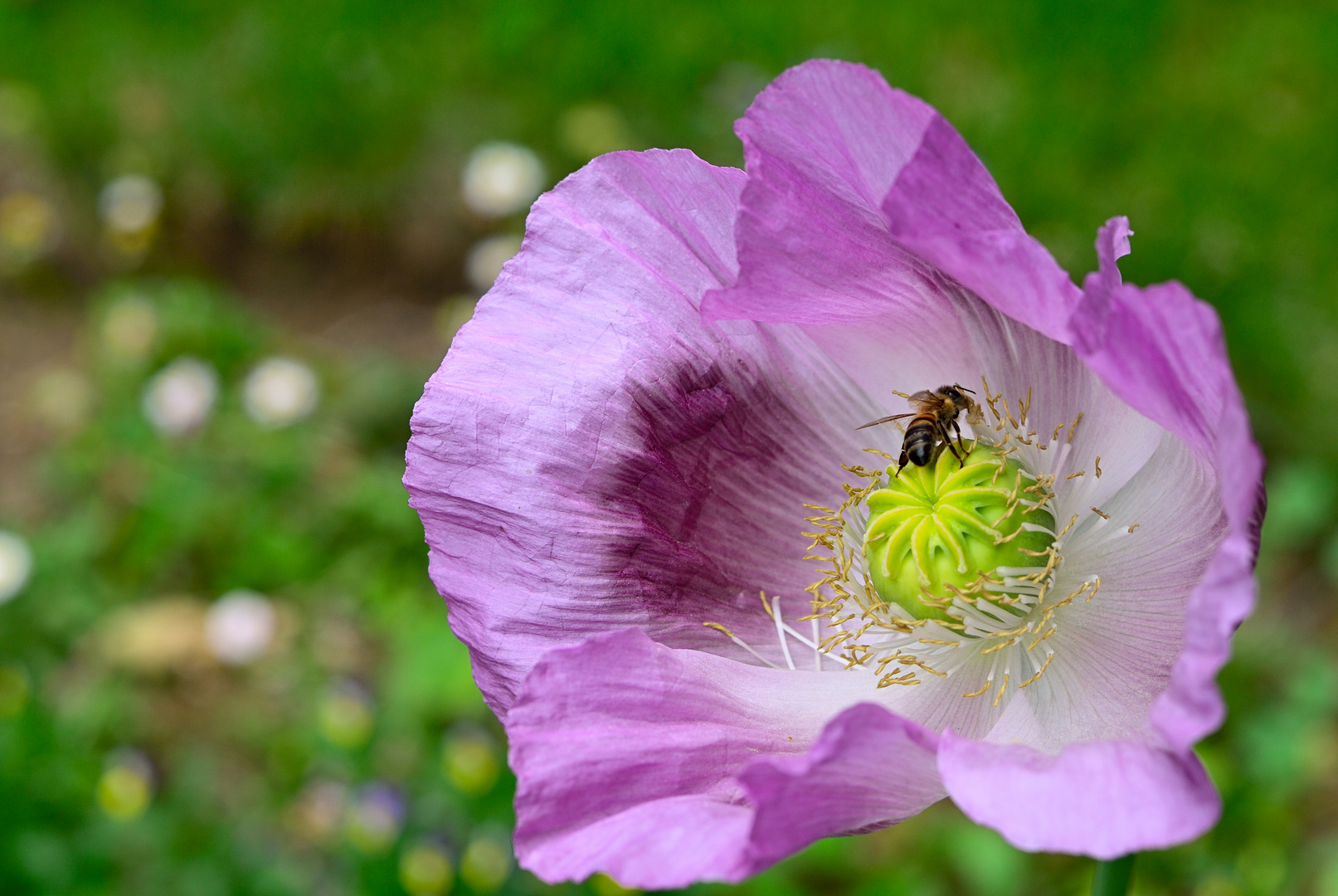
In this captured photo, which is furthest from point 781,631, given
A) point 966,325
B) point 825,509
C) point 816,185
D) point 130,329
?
point 130,329

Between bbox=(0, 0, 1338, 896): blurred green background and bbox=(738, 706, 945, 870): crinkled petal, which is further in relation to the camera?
bbox=(0, 0, 1338, 896): blurred green background

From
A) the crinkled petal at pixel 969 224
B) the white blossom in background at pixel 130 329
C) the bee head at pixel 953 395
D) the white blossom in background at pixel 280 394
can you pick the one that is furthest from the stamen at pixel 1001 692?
the white blossom in background at pixel 130 329

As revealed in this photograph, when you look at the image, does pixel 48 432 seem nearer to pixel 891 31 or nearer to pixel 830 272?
pixel 891 31

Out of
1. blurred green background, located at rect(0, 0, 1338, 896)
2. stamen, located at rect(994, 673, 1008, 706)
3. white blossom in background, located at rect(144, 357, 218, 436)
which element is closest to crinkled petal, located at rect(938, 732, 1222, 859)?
stamen, located at rect(994, 673, 1008, 706)

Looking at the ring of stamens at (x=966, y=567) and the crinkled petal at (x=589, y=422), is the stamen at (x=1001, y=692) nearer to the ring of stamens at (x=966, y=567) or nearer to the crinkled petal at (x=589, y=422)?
the ring of stamens at (x=966, y=567)

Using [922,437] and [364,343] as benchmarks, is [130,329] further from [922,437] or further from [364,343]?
[922,437]

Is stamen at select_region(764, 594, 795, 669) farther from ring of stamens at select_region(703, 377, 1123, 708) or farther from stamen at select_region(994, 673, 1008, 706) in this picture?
stamen at select_region(994, 673, 1008, 706)

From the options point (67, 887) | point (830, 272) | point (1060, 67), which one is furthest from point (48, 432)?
point (830, 272)
